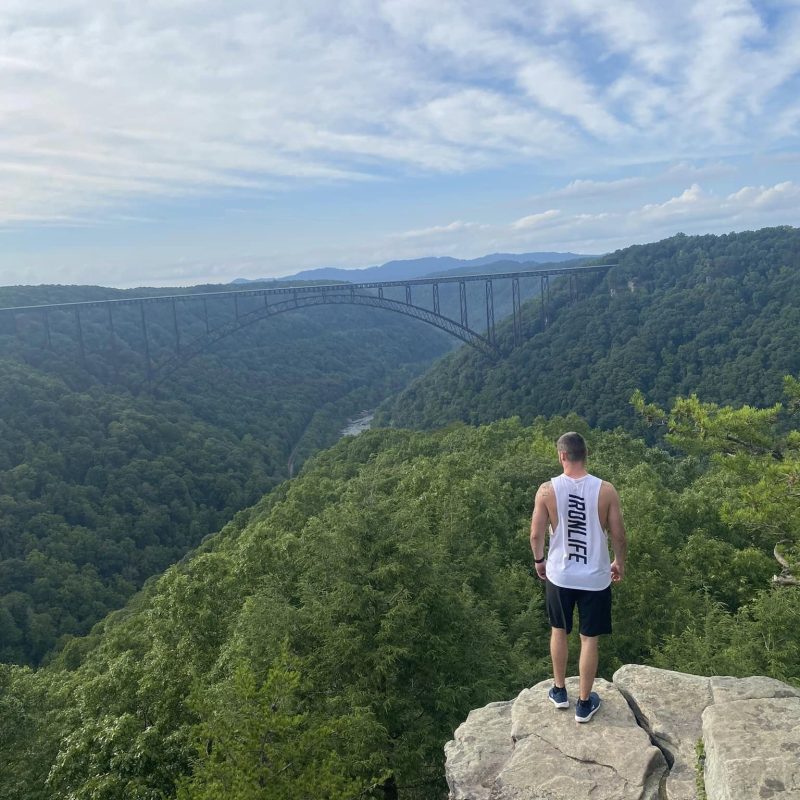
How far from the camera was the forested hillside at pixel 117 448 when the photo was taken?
3684 cm

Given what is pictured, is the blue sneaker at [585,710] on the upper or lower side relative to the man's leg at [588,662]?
lower

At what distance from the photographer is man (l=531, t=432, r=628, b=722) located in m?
5.20

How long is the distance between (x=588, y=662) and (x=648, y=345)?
66737 millimetres

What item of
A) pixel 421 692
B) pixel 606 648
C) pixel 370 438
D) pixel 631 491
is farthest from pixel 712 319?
pixel 421 692

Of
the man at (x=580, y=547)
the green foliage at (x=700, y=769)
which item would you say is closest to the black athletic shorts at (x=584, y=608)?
the man at (x=580, y=547)

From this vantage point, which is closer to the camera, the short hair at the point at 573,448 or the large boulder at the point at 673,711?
the large boulder at the point at 673,711

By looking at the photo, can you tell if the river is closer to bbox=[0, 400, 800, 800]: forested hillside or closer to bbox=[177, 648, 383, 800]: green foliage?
bbox=[0, 400, 800, 800]: forested hillside

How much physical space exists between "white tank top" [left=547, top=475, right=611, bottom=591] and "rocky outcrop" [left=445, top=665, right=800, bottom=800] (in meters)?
1.38

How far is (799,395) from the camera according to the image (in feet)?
27.6

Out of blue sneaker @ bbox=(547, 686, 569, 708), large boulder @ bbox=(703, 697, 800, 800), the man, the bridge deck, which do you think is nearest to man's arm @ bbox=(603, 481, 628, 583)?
the man

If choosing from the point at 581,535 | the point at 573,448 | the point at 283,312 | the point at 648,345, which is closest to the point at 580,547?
the point at 581,535

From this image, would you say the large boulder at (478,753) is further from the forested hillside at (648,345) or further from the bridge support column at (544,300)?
the bridge support column at (544,300)

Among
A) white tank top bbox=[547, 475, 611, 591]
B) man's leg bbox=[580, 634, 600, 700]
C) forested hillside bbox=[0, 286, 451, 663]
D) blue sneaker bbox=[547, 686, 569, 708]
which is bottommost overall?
forested hillside bbox=[0, 286, 451, 663]

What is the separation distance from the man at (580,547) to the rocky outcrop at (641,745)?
37 centimetres
